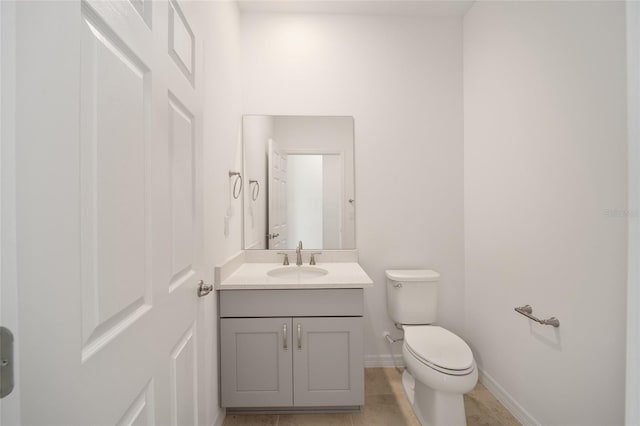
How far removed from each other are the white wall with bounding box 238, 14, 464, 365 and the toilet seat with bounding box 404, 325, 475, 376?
51cm

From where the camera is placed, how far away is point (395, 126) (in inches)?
92.2

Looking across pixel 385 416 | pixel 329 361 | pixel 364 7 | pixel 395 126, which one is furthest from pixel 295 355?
pixel 364 7

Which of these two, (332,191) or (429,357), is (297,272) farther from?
(429,357)

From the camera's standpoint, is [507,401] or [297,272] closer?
[507,401]

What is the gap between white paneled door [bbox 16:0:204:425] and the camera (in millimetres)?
417

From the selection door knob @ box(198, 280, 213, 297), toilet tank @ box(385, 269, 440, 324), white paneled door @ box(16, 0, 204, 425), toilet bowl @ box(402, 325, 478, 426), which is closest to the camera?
white paneled door @ box(16, 0, 204, 425)

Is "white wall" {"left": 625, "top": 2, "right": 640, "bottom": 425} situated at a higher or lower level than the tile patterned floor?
higher

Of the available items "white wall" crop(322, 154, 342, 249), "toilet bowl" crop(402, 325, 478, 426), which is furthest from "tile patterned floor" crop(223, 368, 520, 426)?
"white wall" crop(322, 154, 342, 249)

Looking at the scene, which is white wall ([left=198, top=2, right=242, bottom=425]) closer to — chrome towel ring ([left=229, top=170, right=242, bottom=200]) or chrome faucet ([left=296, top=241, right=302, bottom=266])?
Result: chrome towel ring ([left=229, top=170, right=242, bottom=200])

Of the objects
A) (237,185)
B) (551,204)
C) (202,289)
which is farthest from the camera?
(237,185)

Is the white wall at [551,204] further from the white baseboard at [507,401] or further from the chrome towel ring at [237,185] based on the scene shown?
the chrome towel ring at [237,185]

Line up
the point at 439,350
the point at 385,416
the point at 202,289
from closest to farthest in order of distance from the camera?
1. the point at 202,289
2. the point at 439,350
3. the point at 385,416

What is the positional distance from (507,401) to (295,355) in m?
1.35

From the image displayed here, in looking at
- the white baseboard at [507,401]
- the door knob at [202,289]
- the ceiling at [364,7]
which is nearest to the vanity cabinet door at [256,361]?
the door knob at [202,289]
